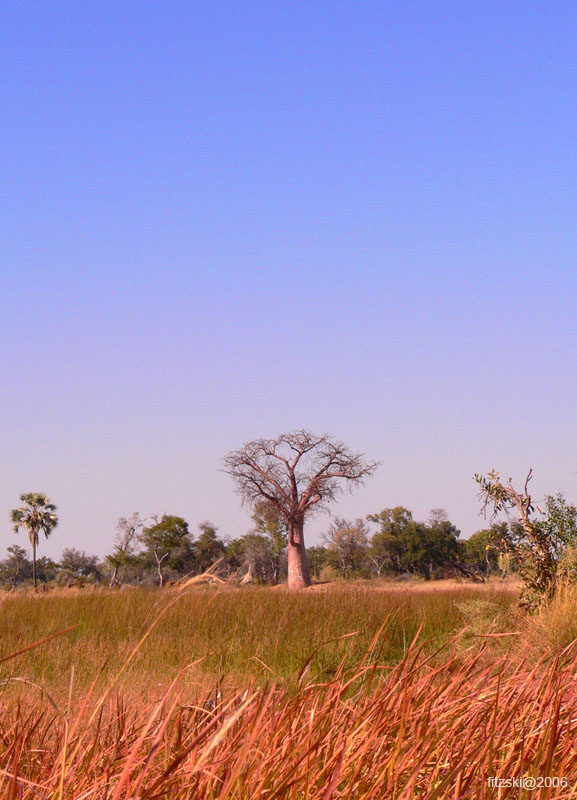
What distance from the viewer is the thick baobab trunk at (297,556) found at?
3888 cm

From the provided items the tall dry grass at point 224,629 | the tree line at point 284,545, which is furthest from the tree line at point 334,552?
the tall dry grass at point 224,629

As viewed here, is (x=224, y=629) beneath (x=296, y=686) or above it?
beneath

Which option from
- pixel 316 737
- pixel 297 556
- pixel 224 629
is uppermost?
pixel 297 556

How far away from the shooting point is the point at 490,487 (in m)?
13.5

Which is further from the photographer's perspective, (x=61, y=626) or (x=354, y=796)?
(x=61, y=626)

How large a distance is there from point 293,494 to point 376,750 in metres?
37.3

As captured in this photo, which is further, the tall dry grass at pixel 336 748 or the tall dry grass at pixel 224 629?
the tall dry grass at pixel 224 629

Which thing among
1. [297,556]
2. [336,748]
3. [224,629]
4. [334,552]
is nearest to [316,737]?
[336,748]

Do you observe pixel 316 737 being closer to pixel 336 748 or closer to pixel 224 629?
pixel 336 748

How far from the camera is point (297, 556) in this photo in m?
39.2

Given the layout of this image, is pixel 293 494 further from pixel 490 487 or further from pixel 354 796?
pixel 354 796

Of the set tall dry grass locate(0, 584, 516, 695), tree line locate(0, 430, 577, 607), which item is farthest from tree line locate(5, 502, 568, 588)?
tall dry grass locate(0, 584, 516, 695)

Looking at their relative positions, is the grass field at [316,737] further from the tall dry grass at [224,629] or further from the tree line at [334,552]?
the tree line at [334,552]

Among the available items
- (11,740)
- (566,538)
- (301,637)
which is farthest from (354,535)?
(11,740)
